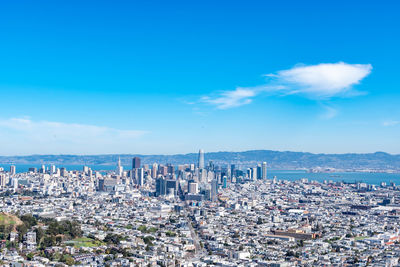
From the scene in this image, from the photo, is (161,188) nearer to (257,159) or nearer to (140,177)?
(140,177)

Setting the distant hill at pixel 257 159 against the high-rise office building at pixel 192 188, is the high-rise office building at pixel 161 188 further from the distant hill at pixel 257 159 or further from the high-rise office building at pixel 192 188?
the distant hill at pixel 257 159

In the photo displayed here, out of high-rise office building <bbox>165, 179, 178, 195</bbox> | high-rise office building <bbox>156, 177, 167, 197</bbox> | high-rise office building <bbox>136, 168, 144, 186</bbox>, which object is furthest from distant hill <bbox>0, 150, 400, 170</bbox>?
high-rise office building <bbox>156, 177, 167, 197</bbox>

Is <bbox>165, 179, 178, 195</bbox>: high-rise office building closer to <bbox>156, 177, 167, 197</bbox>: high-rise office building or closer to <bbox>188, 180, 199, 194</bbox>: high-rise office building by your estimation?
<bbox>156, 177, 167, 197</bbox>: high-rise office building

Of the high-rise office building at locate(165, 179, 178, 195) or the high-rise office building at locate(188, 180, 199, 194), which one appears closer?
the high-rise office building at locate(165, 179, 178, 195)

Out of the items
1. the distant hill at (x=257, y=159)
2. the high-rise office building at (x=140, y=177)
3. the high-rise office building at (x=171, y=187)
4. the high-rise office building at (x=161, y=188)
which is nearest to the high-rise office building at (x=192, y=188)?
the high-rise office building at (x=171, y=187)

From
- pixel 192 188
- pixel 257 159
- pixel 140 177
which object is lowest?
pixel 192 188

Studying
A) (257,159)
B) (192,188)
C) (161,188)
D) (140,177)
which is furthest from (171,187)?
(257,159)

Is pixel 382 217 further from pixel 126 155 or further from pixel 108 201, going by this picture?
pixel 126 155

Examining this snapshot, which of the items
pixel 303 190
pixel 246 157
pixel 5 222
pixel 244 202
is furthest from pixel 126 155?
pixel 5 222

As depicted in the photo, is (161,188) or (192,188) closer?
(161,188)
